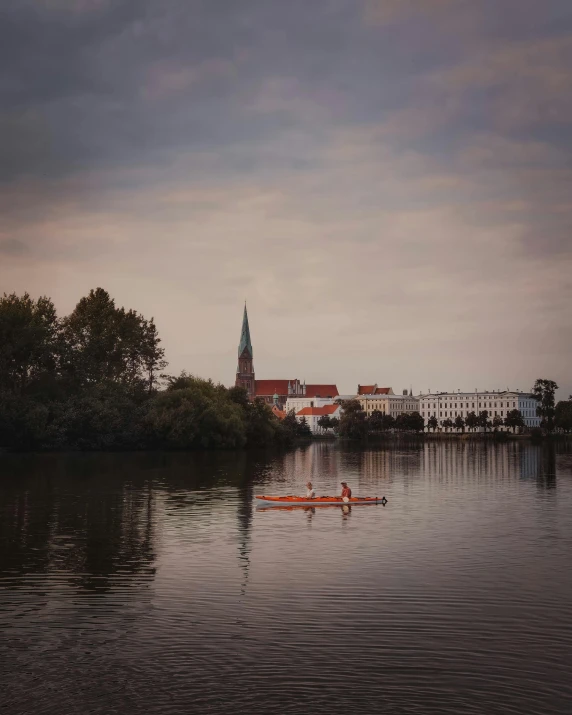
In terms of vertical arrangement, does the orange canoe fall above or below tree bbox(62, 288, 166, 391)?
below

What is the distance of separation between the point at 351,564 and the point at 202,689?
12.7m

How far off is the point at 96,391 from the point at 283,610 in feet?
276

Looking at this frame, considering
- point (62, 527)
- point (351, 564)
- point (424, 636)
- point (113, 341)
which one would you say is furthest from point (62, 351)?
point (424, 636)

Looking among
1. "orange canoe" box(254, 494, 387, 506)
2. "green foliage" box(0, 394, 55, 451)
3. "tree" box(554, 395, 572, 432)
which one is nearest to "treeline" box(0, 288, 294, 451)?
"green foliage" box(0, 394, 55, 451)

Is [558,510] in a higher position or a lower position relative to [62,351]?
lower

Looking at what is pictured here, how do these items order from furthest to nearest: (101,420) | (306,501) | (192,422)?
(192,422)
(101,420)
(306,501)

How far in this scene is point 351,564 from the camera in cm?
2675

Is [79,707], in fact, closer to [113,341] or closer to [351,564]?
[351,564]

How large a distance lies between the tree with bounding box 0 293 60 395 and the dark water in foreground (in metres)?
54.2

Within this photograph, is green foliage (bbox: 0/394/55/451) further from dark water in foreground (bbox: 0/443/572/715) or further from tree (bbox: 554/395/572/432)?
tree (bbox: 554/395/572/432)

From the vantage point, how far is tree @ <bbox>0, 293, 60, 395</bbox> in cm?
9431

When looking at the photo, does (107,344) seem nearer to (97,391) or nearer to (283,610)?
(97,391)

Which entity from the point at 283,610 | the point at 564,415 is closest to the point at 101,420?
the point at 283,610

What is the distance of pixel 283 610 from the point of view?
2019cm
